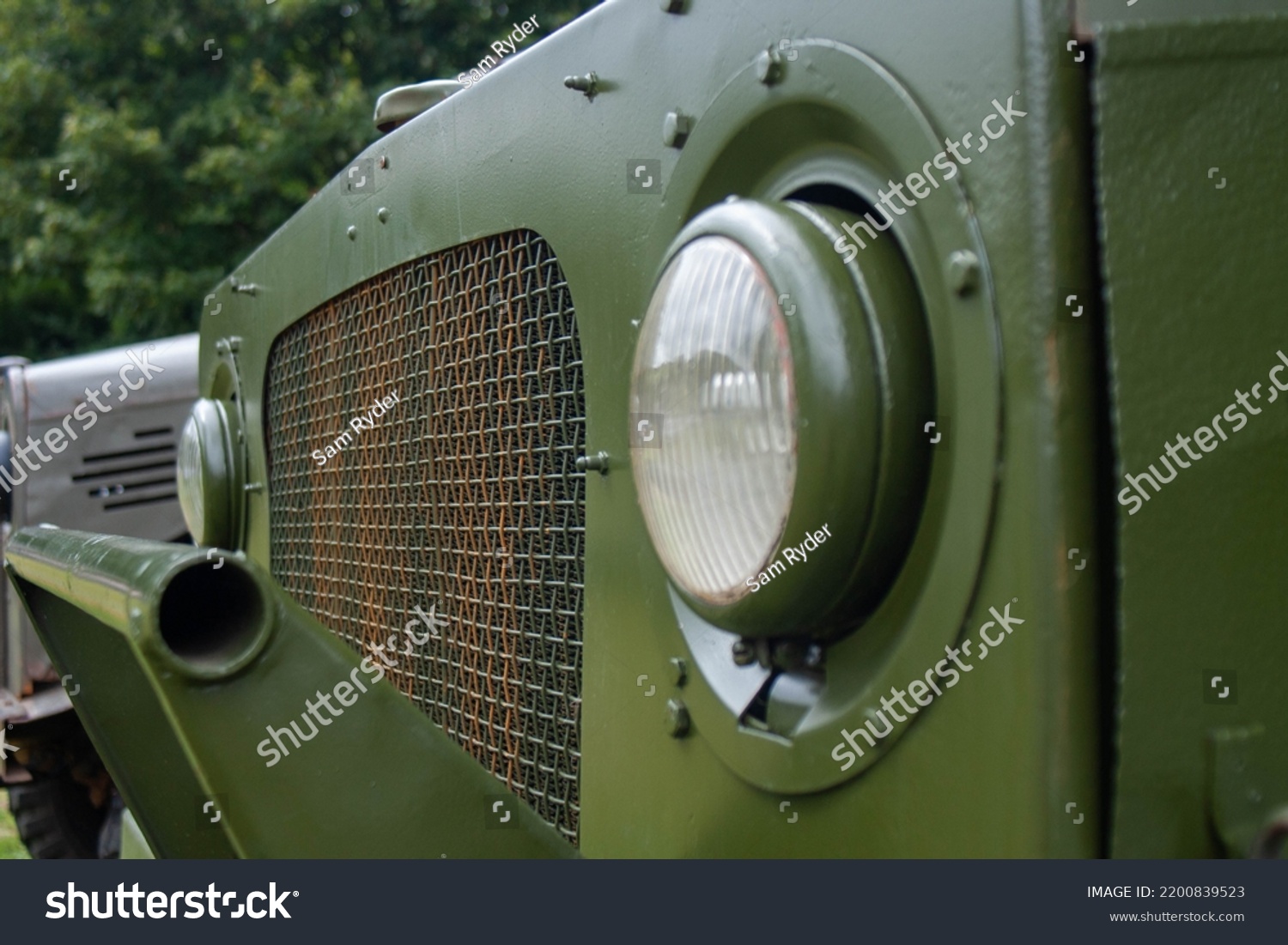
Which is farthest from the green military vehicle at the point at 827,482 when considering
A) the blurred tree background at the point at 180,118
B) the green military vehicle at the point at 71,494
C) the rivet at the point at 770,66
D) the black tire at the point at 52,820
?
the blurred tree background at the point at 180,118

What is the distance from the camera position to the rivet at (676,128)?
1.18 m

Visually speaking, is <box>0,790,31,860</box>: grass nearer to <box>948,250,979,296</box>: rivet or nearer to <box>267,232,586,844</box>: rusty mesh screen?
<box>267,232,586,844</box>: rusty mesh screen

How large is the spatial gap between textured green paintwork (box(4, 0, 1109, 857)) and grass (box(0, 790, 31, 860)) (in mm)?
4599

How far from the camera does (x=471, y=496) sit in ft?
5.47

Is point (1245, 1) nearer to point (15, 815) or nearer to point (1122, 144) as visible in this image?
point (1122, 144)

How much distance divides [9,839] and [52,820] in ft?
3.64

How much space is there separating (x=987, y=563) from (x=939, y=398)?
0.41 feet

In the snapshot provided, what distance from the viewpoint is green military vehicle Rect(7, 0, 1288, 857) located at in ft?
2.54

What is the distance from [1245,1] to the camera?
0.81 m

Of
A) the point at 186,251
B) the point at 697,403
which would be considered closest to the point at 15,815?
the point at 697,403

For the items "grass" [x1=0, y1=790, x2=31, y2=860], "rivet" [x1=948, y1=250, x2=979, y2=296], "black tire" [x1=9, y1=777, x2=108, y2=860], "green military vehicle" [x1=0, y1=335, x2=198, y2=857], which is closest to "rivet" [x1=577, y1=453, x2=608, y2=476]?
"rivet" [x1=948, y1=250, x2=979, y2=296]

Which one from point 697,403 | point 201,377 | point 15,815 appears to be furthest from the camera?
point 15,815

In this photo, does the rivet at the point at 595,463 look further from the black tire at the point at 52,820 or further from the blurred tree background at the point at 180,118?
the blurred tree background at the point at 180,118

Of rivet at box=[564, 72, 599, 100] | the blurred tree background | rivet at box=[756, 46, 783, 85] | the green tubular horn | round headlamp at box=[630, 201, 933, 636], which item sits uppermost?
the blurred tree background
